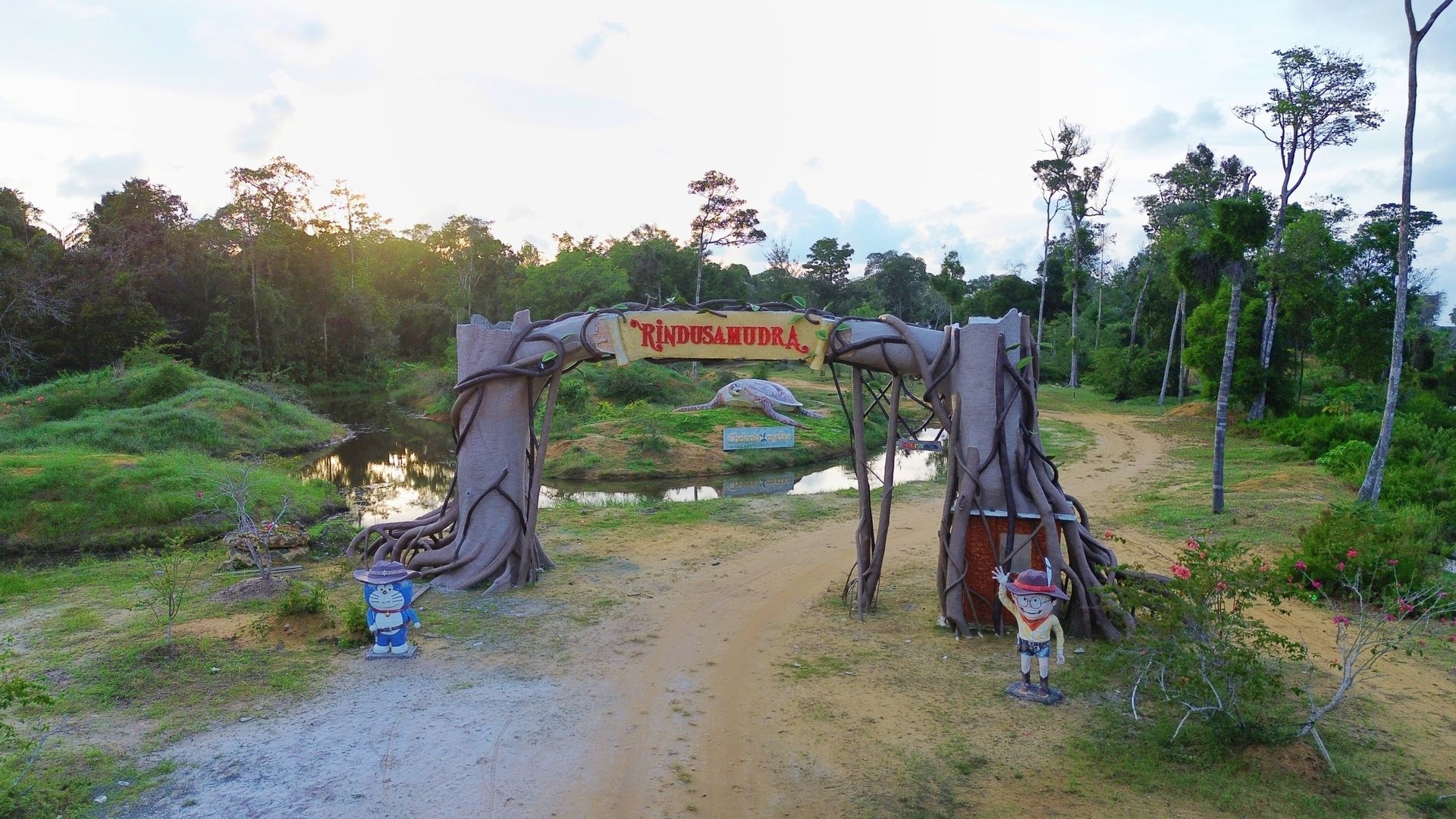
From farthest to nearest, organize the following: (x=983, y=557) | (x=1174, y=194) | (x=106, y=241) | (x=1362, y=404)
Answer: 1. (x=1174, y=194)
2. (x=106, y=241)
3. (x=1362, y=404)
4. (x=983, y=557)

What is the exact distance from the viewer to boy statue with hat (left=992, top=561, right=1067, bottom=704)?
23.7 feet

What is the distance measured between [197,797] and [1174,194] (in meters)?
50.1

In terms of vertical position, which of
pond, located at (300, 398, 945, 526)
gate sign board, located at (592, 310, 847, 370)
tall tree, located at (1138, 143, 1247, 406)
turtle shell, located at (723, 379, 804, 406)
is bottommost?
pond, located at (300, 398, 945, 526)

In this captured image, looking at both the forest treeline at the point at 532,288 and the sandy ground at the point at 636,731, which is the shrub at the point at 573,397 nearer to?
the forest treeline at the point at 532,288

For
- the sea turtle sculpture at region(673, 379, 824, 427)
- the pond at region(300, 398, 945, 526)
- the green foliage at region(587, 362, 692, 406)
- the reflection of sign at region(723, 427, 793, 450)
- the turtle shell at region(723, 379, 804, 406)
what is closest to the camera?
the pond at region(300, 398, 945, 526)

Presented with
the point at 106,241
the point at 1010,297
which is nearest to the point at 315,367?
the point at 106,241

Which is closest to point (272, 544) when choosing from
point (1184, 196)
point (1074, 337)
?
point (1074, 337)

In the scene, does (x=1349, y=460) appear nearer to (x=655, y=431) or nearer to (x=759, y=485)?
(x=759, y=485)

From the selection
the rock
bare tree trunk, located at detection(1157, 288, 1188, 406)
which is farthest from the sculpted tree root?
bare tree trunk, located at detection(1157, 288, 1188, 406)

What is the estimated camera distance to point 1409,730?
6633 mm

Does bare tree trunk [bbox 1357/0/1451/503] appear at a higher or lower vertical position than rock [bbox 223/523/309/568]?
higher

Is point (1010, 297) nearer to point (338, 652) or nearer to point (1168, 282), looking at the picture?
point (1168, 282)

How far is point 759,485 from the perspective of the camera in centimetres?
2258

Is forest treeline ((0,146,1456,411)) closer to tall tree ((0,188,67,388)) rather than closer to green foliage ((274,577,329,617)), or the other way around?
tall tree ((0,188,67,388))
